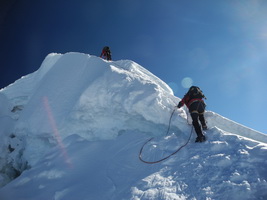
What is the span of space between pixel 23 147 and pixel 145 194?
703 cm

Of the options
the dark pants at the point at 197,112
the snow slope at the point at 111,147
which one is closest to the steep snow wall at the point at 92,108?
the snow slope at the point at 111,147

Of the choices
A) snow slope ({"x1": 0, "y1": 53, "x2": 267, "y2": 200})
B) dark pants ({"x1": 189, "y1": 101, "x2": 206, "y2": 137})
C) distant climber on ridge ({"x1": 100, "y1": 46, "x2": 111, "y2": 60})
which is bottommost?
snow slope ({"x1": 0, "y1": 53, "x2": 267, "y2": 200})

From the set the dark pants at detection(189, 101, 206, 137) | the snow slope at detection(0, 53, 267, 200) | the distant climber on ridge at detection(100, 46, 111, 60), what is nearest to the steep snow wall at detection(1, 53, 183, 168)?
the snow slope at detection(0, 53, 267, 200)

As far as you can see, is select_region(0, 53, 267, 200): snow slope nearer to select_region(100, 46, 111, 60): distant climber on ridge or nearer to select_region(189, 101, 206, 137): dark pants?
select_region(189, 101, 206, 137): dark pants

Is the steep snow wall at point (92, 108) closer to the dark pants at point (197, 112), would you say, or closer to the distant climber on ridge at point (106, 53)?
the dark pants at point (197, 112)

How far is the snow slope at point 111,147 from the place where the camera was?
13.9 feet

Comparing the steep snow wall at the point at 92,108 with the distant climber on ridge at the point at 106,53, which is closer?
the steep snow wall at the point at 92,108

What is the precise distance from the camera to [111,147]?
6.34 meters

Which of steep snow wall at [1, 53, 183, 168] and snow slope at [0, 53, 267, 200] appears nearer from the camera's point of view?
snow slope at [0, 53, 267, 200]

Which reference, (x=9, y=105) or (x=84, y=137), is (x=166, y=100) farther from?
(x=9, y=105)

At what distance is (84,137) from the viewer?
7.26 m

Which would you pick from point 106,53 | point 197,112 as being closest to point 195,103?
point 197,112

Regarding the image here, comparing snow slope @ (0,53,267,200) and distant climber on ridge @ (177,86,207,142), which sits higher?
distant climber on ridge @ (177,86,207,142)

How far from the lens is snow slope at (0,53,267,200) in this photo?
4230 mm
